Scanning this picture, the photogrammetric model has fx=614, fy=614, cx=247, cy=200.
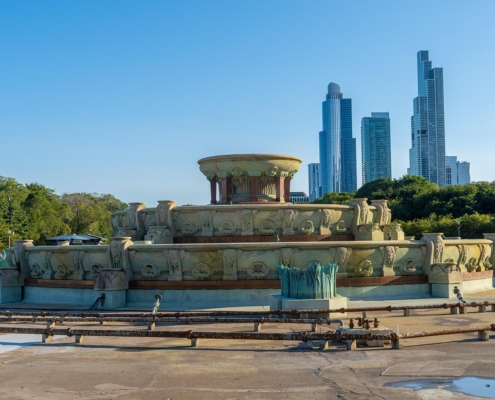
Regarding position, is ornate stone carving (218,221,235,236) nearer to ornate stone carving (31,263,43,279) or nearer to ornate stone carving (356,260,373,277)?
ornate stone carving (356,260,373,277)

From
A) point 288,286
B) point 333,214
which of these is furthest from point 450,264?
point 288,286

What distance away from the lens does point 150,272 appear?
19.5m

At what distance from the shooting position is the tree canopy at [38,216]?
67062 millimetres

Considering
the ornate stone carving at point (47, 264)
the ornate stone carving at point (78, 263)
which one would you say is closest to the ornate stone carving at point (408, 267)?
the ornate stone carving at point (78, 263)

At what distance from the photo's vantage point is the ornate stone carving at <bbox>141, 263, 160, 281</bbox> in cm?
1950

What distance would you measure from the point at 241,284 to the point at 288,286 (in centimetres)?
338

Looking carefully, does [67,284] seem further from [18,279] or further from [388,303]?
[388,303]

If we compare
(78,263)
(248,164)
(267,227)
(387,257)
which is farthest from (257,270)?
(248,164)

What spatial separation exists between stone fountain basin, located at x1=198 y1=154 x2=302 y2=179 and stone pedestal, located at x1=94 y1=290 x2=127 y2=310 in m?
8.36

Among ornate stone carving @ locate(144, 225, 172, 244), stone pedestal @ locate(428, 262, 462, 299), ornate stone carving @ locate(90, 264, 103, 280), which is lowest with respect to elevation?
stone pedestal @ locate(428, 262, 462, 299)

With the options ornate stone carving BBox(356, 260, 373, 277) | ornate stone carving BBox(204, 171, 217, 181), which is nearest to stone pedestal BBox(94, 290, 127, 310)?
ornate stone carving BBox(356, 260, 373, 277)

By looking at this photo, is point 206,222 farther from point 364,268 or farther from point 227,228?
point 364,268

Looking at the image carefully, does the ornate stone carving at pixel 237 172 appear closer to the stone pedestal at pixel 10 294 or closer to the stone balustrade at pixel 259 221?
the stone balustrade at pixel 259 221

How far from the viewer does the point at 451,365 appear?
9.94m
